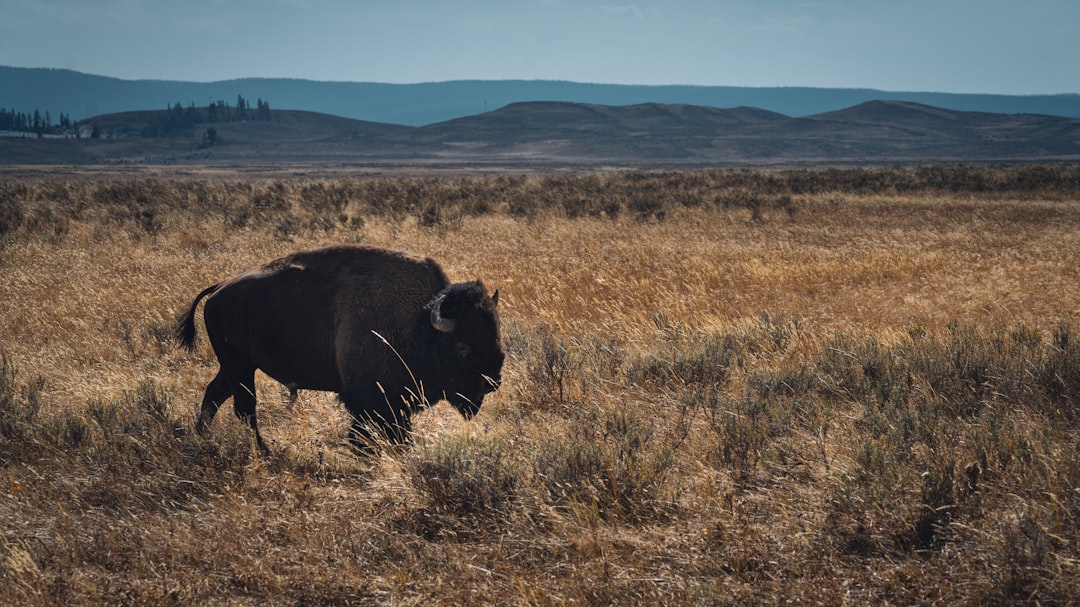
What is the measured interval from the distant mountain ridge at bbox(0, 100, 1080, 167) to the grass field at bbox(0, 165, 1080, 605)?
348ft

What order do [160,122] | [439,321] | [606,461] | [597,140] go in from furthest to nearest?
[160,122]
[597,140]
[439,321]
[606,461]

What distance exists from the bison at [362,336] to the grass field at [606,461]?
329mm

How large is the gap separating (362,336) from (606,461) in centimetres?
193

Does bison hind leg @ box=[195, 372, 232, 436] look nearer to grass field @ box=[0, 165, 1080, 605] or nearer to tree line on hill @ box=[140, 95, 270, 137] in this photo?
grass field @ box=[0, 165, 1080, 605]

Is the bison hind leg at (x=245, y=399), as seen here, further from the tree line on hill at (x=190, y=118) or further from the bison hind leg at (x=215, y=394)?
the tree line on hill at (x=190, y=118)

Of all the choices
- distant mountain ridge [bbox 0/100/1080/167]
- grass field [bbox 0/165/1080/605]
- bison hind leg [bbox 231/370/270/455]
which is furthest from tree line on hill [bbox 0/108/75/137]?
bison hind leg [bbox 231/370/270/455]

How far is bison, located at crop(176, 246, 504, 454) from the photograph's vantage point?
15.9ft

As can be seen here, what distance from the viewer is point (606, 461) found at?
418 cm

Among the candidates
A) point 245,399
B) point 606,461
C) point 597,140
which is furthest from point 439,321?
point 597,140

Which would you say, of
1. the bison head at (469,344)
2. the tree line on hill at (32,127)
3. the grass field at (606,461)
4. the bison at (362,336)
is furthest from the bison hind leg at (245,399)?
the tree line on hill at (32,127)

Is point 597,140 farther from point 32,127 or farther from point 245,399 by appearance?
point 245,399

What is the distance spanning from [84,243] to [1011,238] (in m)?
19.5

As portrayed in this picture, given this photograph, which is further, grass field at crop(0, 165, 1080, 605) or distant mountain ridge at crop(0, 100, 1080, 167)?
distant mountain ridge at crop(0, 100, 1080, 167)

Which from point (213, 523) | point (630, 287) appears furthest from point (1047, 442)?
point (630, 287)
